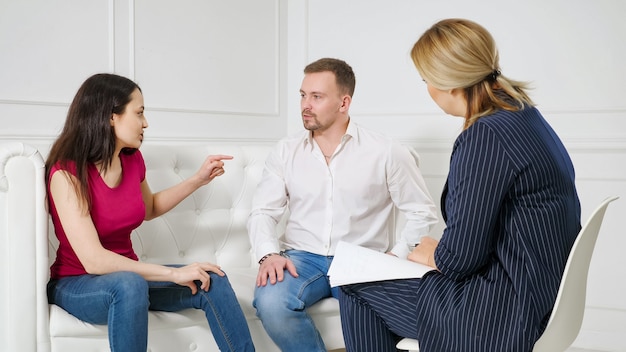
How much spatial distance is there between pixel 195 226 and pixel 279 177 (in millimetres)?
376

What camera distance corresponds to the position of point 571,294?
5.35 feet

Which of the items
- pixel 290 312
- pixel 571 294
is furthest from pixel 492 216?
pixel 290 312

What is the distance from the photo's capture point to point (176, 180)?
2771mm

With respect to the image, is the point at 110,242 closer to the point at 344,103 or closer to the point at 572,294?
the point at 344,103

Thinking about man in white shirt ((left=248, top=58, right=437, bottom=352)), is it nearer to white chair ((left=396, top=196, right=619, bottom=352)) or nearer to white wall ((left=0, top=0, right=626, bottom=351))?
white wall ((left=0, top=0, right=626, bottom=351))

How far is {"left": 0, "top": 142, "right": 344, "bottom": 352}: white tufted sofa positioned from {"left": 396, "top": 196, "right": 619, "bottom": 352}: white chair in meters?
0.90

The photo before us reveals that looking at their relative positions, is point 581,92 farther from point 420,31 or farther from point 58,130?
point 58,130

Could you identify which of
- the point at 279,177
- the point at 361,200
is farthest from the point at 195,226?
the point at 361,200

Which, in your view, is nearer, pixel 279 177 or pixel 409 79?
pixel 279 177

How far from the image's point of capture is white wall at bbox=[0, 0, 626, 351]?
2908mm

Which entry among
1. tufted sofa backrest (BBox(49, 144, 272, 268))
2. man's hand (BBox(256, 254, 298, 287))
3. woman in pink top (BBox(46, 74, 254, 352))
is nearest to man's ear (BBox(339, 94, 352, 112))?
tufted sofa backrest (BBox(49, 144, 272, 268))

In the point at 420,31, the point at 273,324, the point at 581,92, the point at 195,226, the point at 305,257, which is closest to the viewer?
the point at 273,324

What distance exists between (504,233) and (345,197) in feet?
3.40

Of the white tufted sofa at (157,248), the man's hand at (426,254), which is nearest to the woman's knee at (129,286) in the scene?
the white tufted sofa at (157,248)
